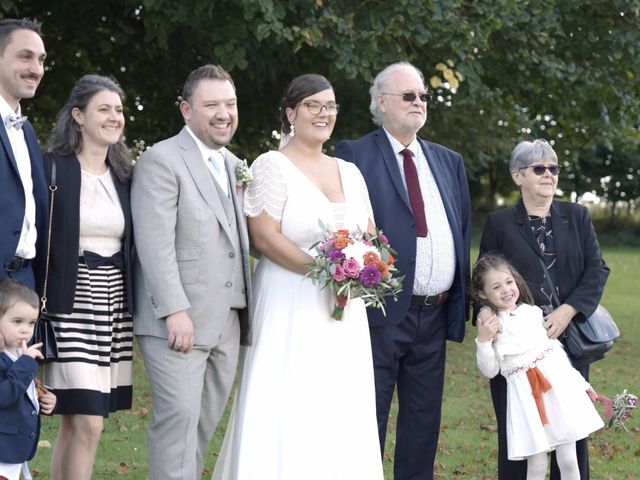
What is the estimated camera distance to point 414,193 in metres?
6.21

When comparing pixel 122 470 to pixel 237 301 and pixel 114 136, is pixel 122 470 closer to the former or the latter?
pixel 237 301

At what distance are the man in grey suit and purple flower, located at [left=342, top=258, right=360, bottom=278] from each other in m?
0.63

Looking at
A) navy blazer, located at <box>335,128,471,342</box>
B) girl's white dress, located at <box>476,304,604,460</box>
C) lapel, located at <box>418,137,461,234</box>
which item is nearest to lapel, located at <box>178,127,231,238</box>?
navy blazer, located at <box>335,128,471,342</box>

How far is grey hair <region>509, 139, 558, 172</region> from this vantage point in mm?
6102

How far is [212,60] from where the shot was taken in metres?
12.4

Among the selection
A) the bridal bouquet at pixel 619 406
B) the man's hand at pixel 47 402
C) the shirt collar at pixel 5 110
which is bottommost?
the bridal bouquet at pixel 619 406

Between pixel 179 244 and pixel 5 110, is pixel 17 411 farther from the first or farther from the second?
pixel 5 110

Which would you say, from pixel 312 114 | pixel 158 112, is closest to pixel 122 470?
pixel 312 114

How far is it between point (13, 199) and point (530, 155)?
9.97 feet

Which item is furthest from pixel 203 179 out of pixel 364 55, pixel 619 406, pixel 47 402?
pixel 364 55

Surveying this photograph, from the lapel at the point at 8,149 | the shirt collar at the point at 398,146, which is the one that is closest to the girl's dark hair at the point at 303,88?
the shirt collar at the point at 398,146

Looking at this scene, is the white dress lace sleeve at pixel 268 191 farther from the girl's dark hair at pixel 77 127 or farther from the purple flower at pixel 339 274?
the girl's dark hair at pixel 77 127

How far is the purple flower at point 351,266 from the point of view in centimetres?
525

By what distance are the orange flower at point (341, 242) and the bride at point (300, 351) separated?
0.87 ft
